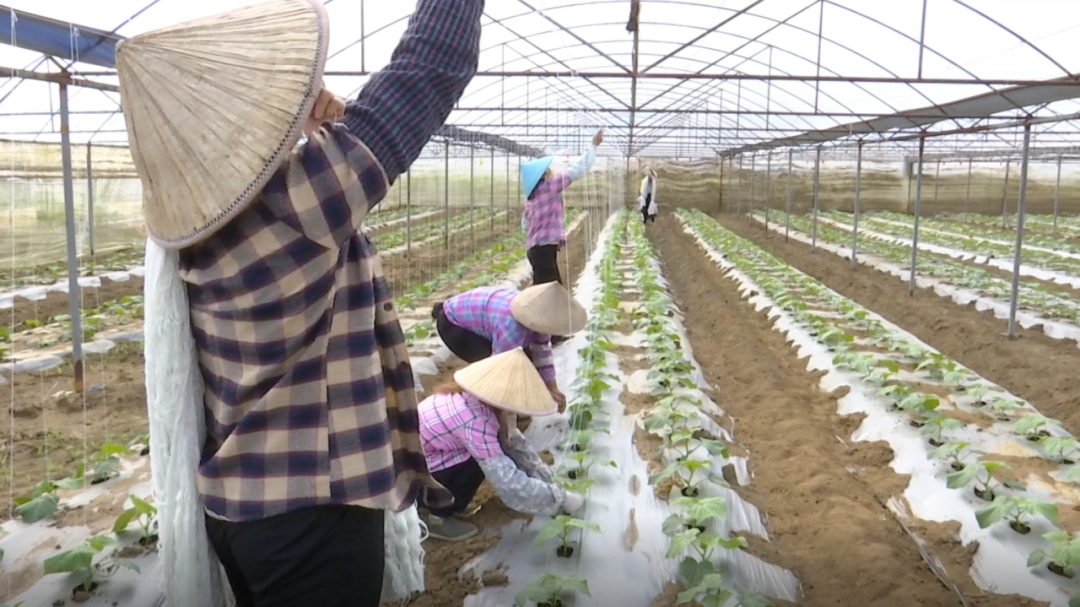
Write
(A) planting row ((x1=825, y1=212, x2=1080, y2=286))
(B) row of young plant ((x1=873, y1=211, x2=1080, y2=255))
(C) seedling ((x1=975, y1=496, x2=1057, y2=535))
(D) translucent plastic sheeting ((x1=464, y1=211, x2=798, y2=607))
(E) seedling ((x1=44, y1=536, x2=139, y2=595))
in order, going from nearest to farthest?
(E) seedling ((x1=44, y1=536, x2=139, y2=595)) < (D) translucent plastic sheeting ((x1=464, y1=211, x2=798, y2=607)) < (C) seedling ((x1=975, y1=496, x2=1057, y2=535)) < (A) planting row ((x1=825, y1=212, x2=1080, y2=286)) < (B) row of young plant ((x1=873, y1=211, x2=1080, y2=255))

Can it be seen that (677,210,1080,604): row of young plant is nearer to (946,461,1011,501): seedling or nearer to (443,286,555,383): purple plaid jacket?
(946,461,1011,501): seedling

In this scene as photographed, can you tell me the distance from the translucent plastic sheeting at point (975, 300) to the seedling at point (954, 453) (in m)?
4.19

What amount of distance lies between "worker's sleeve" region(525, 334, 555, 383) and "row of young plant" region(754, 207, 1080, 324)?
6520mm

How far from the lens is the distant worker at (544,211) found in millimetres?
6668

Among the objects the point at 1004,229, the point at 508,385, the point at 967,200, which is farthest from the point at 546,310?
the point at 967,200

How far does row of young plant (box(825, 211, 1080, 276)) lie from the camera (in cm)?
1291

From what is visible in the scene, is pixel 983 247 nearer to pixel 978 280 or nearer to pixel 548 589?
pixel 978 280

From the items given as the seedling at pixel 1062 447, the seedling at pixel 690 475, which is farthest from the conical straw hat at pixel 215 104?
the seedling at pixel 1062 447

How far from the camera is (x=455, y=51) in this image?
146 cm

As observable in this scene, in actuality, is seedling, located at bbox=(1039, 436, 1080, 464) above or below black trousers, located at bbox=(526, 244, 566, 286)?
below

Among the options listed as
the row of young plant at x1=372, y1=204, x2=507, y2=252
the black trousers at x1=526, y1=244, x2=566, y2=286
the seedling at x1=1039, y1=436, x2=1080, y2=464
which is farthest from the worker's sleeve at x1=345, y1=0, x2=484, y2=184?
the row of young plant at x1=372, y1=204, x2=507, y2=252

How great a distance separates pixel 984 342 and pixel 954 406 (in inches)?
109

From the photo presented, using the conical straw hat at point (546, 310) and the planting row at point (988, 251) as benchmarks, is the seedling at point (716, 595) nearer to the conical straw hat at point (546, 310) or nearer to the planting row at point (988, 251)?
the conical straw hat at point (546, 310)

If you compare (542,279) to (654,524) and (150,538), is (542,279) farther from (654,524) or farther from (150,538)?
(150,538)
